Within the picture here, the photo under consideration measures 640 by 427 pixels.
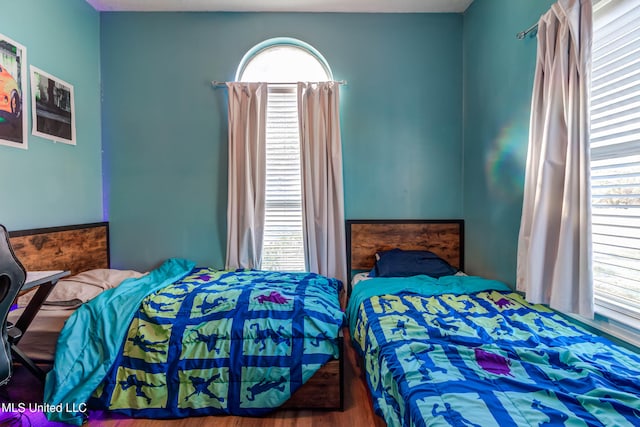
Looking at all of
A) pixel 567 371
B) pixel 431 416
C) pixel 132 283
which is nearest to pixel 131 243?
pixel 132 283

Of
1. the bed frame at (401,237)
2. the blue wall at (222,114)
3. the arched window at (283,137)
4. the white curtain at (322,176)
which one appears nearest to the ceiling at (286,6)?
the blue wall at (222,114)

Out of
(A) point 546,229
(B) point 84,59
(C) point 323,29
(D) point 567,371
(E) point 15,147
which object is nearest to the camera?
(D) point 567,371

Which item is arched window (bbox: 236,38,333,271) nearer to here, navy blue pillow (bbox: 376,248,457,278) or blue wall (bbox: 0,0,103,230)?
navy blue pillow (bbox: 376,248,457,278)

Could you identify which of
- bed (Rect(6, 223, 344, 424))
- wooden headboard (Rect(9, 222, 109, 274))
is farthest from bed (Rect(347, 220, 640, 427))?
wooden headboard (Rect(9, 222, 109, 274))

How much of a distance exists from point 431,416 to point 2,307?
158 centimetres

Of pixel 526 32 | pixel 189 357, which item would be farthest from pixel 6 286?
pixel 526 32

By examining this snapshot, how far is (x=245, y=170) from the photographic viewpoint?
2682 millimetres

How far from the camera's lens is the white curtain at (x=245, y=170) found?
8.81 ft

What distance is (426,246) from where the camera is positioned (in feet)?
9.20

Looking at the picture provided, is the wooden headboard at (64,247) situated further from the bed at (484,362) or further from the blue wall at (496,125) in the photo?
the blue wall at (496,125)

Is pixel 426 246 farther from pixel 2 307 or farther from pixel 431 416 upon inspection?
pixel 2 307

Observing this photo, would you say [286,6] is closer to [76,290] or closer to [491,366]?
[76,290]

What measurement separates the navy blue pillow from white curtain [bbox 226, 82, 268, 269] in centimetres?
112
